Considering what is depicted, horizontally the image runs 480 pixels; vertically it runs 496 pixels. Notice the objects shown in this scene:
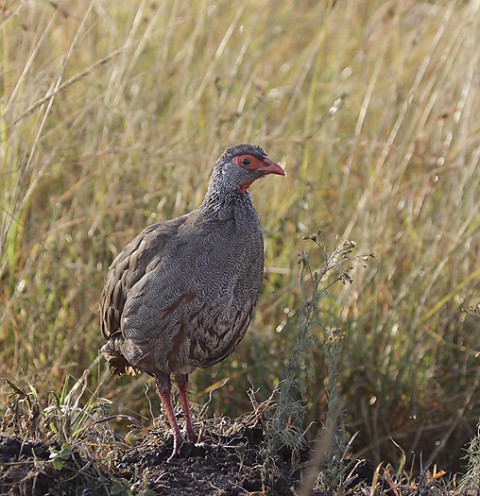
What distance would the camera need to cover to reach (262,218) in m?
5.50

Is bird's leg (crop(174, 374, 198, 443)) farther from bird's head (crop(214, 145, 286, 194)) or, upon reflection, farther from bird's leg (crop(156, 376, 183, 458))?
bird's head (crop(214, 145, 286, 194))

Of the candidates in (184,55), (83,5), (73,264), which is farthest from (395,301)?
(83,5)

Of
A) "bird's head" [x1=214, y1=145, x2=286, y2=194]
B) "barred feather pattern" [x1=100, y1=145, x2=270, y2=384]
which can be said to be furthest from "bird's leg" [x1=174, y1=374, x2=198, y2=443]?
"bird's head" [x1=214, y1=145, x2=286, y2=194]

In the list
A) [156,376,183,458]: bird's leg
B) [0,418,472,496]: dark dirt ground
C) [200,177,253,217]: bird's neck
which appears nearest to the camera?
[0,418,472,496]: dark dirt ground

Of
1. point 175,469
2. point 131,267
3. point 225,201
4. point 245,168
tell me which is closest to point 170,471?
point 175,469

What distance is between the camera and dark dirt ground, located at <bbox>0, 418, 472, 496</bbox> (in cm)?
301

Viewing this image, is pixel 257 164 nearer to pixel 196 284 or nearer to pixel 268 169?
pixel 268 169

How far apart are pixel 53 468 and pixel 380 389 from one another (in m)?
2.26

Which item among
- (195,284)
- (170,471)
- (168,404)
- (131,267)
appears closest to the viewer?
(170,471)

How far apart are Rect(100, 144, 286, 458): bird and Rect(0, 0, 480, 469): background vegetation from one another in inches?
23.8

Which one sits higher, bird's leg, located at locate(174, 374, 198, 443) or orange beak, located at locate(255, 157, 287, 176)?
orange beak, located at locate(255, 157, 287, 176)

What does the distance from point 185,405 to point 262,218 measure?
180 centimetres

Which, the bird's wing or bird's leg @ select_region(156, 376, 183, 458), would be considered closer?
bird's leg @ select_region(156, 376, 183, 458)

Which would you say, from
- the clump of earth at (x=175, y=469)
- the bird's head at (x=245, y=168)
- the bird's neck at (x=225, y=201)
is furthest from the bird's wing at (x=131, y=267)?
the clump of earth at (x=175, y=469)
